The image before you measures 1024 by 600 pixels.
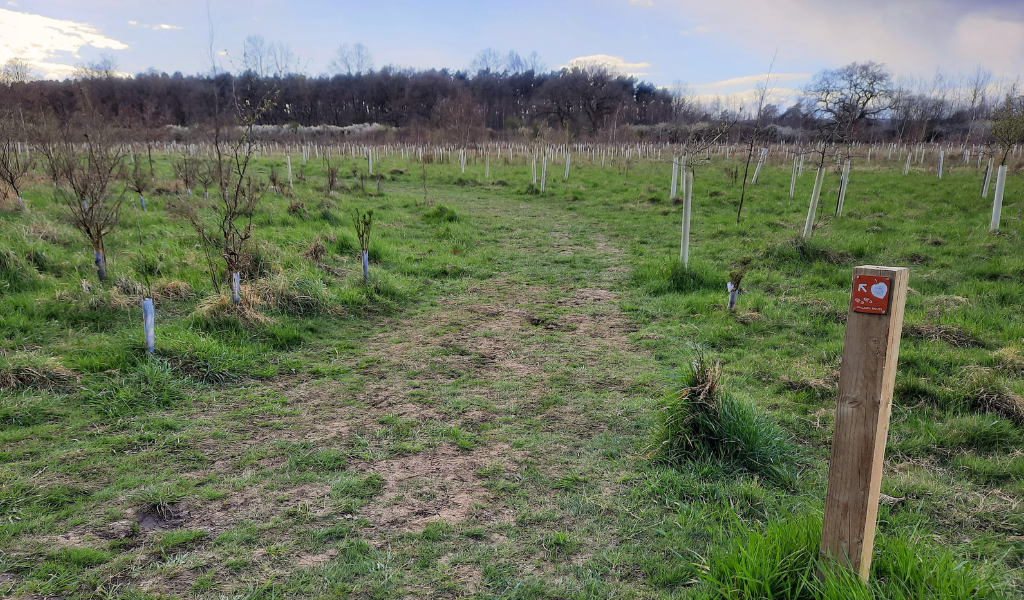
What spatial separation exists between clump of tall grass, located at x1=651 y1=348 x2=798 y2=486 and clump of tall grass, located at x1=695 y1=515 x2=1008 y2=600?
1074 mm

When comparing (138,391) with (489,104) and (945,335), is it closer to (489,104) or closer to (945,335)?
(945,335)

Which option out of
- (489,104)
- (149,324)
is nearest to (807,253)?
(149,324)

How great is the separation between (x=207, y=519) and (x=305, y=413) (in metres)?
1.44

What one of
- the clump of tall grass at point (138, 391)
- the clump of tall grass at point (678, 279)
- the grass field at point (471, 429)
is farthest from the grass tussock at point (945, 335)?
the clump of tall grass at point (138, 391)

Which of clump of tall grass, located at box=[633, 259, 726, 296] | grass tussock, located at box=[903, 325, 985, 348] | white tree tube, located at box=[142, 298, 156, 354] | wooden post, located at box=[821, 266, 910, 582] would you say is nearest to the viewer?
wooden post, located at box=[821, 266, 910, 582]

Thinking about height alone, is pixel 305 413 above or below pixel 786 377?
below

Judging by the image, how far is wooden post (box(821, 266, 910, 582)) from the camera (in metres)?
1.89

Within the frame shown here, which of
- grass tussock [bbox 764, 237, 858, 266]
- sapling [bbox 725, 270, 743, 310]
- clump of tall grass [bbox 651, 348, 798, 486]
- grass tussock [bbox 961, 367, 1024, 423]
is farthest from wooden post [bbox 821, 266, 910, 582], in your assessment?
grass tussock [bbox 764, 237, 858, 266]

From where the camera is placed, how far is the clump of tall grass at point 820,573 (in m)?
2.05

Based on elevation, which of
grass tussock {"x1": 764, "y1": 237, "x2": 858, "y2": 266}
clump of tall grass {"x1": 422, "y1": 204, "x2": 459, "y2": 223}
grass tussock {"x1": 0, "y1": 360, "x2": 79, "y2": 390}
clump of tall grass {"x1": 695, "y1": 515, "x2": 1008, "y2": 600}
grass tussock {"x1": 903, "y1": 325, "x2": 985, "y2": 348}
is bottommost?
grass tussock {"x1": 0, "y1": 360, "x2": 79, "y2": 390}

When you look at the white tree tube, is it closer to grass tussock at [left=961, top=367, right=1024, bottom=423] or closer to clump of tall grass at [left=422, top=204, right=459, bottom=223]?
grass tussock at [left=961, top=367, right=1024, bottom=423]

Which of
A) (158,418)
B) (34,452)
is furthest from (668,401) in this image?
(34,452)

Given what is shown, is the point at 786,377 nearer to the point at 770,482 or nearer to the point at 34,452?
the point at 770,482

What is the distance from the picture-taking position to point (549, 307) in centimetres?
741
